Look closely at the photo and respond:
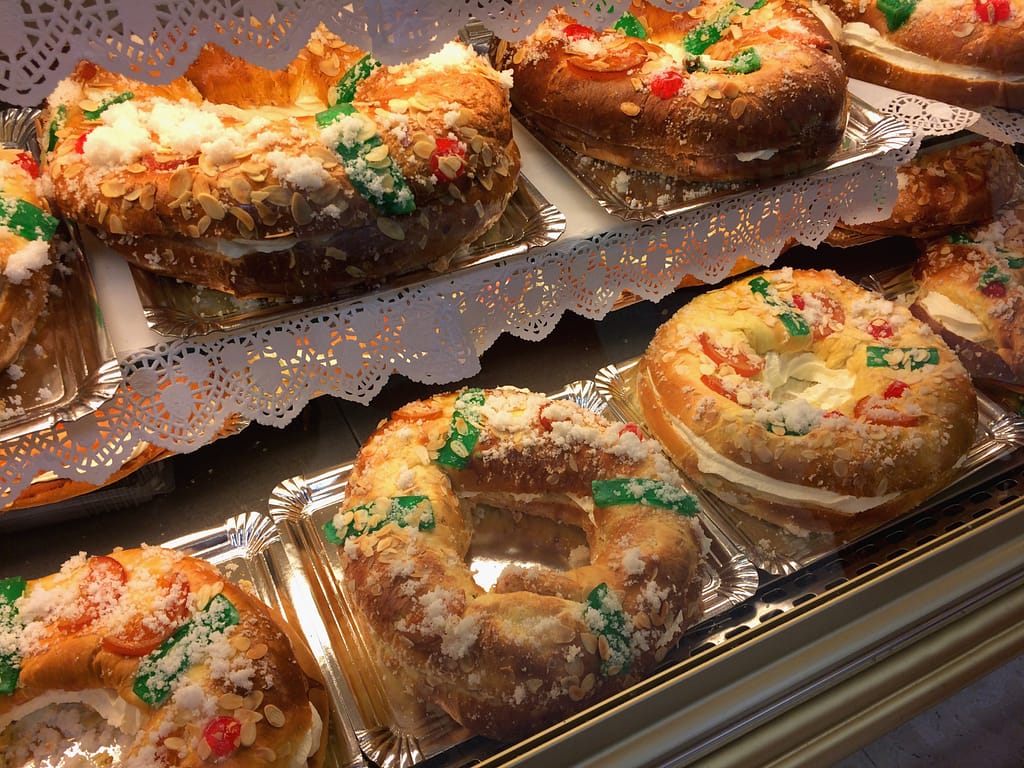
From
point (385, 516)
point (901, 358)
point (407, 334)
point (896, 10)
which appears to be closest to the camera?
point (407, 334)

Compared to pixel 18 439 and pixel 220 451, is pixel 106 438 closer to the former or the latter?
pixel 18 439

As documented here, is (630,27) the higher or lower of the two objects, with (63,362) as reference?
higher

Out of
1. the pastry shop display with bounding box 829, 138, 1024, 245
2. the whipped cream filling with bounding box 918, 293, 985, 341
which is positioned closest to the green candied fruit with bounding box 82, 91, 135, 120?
the pastry shop display with bounding box 829, 138, 1024, 245

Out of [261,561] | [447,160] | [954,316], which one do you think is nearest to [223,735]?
[261,561]

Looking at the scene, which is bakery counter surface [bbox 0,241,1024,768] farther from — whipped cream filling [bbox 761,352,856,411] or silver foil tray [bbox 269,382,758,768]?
whipped cream filling [bbox 761,352,856,411]

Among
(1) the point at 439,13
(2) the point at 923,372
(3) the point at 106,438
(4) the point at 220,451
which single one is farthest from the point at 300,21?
(2) the point at 923,372

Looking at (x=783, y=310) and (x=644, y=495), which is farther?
(x=783, y=310)

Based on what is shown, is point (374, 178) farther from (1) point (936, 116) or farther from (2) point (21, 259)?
(1) point (936, 116)
